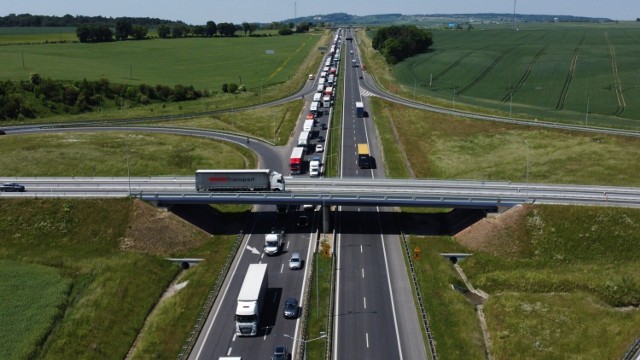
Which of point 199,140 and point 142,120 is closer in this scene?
point 199,140

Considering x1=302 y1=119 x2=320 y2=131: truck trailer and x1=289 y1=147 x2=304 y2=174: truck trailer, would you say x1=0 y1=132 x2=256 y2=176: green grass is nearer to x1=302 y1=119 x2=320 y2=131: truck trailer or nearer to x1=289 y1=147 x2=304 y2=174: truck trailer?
x1=289 y1=147 x2=304 y2=174: truck trailer

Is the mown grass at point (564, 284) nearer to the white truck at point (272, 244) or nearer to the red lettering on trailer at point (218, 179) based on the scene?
the white truck at point (272, 244)

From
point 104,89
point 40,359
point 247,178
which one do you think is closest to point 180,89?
point 104,89

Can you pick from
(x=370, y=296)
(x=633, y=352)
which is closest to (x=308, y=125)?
(x=370, y=296)

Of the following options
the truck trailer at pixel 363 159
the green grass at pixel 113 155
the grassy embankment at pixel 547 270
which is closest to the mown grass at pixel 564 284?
the grassy embankment at pixel 547 270

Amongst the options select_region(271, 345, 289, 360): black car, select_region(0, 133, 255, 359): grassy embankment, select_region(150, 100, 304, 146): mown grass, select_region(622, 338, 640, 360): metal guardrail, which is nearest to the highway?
select_region(271, 345, 289, 360): black car

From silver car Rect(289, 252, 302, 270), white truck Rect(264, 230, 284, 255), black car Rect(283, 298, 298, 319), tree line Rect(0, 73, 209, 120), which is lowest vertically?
black car Rect(283, 298, 298, 319)

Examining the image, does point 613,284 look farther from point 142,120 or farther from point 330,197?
point 142,120
